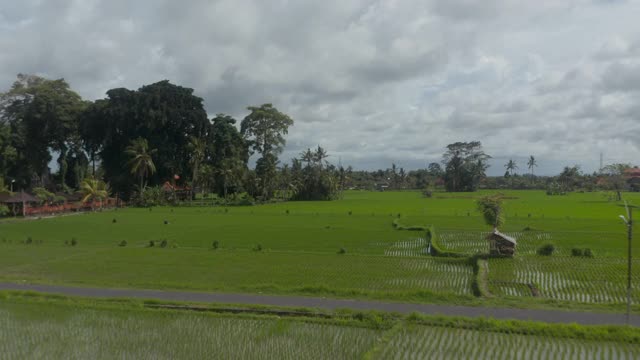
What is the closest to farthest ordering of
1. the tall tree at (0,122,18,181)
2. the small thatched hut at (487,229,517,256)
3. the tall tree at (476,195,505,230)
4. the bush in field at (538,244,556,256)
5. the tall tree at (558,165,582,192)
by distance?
the small thatched hut at (487,229,517,256), the bush in field at (538,244,556,256), the tall tree at (476,195,505,230), the tall tree at (0,122,18,181), the tall tree at (558,165,582,192)

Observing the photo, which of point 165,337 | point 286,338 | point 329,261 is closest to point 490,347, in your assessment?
point 286,338

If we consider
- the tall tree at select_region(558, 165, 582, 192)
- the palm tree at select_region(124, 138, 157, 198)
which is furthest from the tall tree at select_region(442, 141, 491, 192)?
the palm tree at select_region(124, 138, 157, 198)

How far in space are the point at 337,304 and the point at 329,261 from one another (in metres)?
6.70

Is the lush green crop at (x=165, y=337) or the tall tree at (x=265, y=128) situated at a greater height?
the tall tree at (x=265, y=128)

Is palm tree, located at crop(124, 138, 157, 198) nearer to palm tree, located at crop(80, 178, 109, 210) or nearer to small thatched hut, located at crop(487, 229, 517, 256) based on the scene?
palm tree, located at crop(80, 178, 109, 210)

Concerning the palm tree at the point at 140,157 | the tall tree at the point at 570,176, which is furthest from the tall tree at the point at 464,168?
the palm tree at the point at 140,157

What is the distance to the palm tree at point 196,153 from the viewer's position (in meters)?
61.1

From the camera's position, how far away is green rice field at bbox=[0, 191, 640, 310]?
15.4m

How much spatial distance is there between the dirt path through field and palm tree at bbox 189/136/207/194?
150 feet

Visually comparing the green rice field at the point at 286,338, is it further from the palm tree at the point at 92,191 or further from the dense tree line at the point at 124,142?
the dense tree line at the point at 124,142

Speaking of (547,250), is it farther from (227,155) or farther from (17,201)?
(227,155)

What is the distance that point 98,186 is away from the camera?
52.2 m

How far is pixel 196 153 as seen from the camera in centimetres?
6119

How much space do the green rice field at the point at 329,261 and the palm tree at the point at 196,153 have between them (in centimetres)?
2673
